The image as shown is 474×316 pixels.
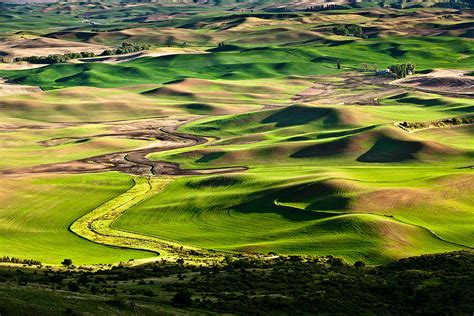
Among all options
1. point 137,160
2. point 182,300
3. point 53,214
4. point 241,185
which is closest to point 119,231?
point 53,214

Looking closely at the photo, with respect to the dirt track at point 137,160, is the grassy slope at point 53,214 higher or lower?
higher

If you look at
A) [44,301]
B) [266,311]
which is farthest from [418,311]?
[44,301]

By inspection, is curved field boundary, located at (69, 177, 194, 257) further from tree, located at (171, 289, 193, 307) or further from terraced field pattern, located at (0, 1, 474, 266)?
tree, located at (171, 289, 193, 307)

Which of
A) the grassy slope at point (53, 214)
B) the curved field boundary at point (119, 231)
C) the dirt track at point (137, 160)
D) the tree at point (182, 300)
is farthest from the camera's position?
the dirt track at point (137, 160)

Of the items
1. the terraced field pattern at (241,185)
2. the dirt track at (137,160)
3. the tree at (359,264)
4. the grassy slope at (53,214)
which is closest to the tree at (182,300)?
the tree at (359,264)

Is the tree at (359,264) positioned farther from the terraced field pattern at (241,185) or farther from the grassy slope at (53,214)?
the grassy slope at (53,214)

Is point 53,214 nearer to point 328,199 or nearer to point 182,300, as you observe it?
point 328,199
